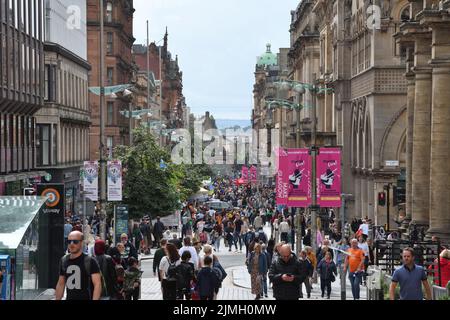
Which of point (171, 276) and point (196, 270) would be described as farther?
point (196, 270)

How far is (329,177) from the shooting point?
3772 centimetres

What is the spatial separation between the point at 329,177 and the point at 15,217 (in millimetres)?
19437

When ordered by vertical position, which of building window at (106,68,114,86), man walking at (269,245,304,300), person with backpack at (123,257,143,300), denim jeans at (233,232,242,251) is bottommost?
denim jeans at (233,232,242,251)

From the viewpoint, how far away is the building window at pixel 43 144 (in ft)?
240

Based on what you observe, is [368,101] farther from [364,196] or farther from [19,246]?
[19,246]

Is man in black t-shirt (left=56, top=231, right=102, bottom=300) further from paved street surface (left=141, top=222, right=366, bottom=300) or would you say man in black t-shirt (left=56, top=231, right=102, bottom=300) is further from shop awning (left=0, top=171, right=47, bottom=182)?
shop awning (left=0, top=171, right=47, bottom=182)

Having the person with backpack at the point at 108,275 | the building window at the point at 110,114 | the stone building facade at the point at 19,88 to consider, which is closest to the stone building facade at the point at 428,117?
the person with backpack at the point at 108,275

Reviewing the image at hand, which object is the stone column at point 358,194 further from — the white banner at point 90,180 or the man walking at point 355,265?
the man walking at point 355,265

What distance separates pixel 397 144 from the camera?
57.0 m

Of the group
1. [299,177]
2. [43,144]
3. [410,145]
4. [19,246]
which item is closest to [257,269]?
[299,177]

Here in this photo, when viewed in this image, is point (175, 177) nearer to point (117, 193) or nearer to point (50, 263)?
point (117, 193)

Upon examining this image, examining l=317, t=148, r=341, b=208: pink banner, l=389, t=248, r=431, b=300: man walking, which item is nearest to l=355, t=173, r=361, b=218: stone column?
l=317, t=148, r=341, b=208: pink banner

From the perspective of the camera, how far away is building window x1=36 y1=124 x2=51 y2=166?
240 feet

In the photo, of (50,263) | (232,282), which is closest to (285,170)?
(232,282)
